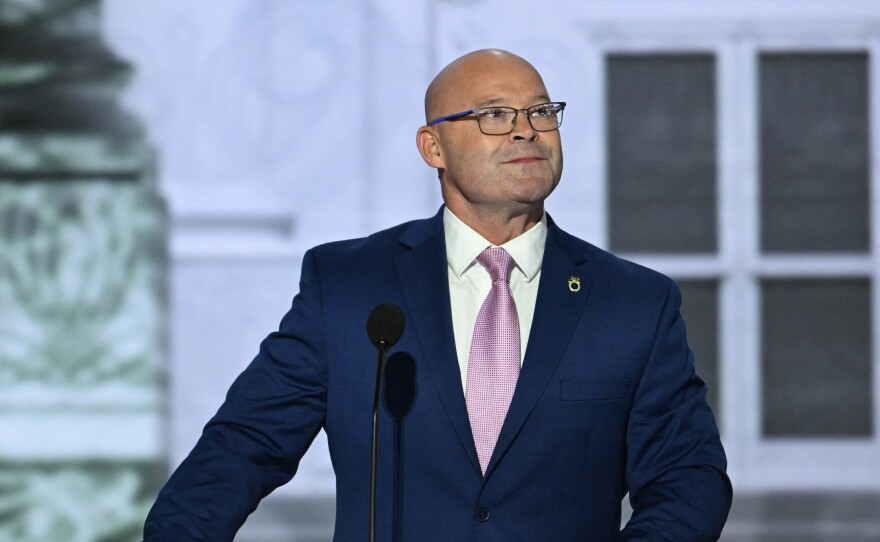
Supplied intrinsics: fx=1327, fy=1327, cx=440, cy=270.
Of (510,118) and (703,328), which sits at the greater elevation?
(510,118)

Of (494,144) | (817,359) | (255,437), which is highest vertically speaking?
(494,144)

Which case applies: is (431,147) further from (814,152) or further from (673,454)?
(814,152)

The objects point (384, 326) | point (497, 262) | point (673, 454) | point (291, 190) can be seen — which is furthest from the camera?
point (291, 190)

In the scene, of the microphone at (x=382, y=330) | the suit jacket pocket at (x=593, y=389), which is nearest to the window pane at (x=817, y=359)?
the suit jacket pocket at (x=593, y=389)

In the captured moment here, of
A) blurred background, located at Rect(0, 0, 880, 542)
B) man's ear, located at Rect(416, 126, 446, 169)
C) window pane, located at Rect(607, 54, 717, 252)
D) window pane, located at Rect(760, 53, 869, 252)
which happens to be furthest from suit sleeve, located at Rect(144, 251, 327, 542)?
window pane, located at Rect(760, 53, 869, 252)

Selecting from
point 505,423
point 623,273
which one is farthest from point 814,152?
point 505,423

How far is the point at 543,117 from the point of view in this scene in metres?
1.71

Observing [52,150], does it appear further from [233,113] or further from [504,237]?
[504,237]

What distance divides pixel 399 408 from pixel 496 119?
1.29 feet

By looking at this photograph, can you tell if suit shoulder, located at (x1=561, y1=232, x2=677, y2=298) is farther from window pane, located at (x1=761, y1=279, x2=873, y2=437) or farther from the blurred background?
window pane, located at (x1=761, y1=279, x2=873, y2=437)

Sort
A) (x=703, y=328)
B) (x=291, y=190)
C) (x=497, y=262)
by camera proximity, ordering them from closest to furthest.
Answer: (x=497, y=262) → (x=291, y=190) → (x=703, y=328)

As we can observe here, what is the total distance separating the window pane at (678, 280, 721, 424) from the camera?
3.23 metres

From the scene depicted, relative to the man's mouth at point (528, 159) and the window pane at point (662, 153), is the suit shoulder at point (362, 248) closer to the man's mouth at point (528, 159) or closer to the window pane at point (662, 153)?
the man's mouth at point (528, 159)

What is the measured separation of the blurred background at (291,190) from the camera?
3.12 m
